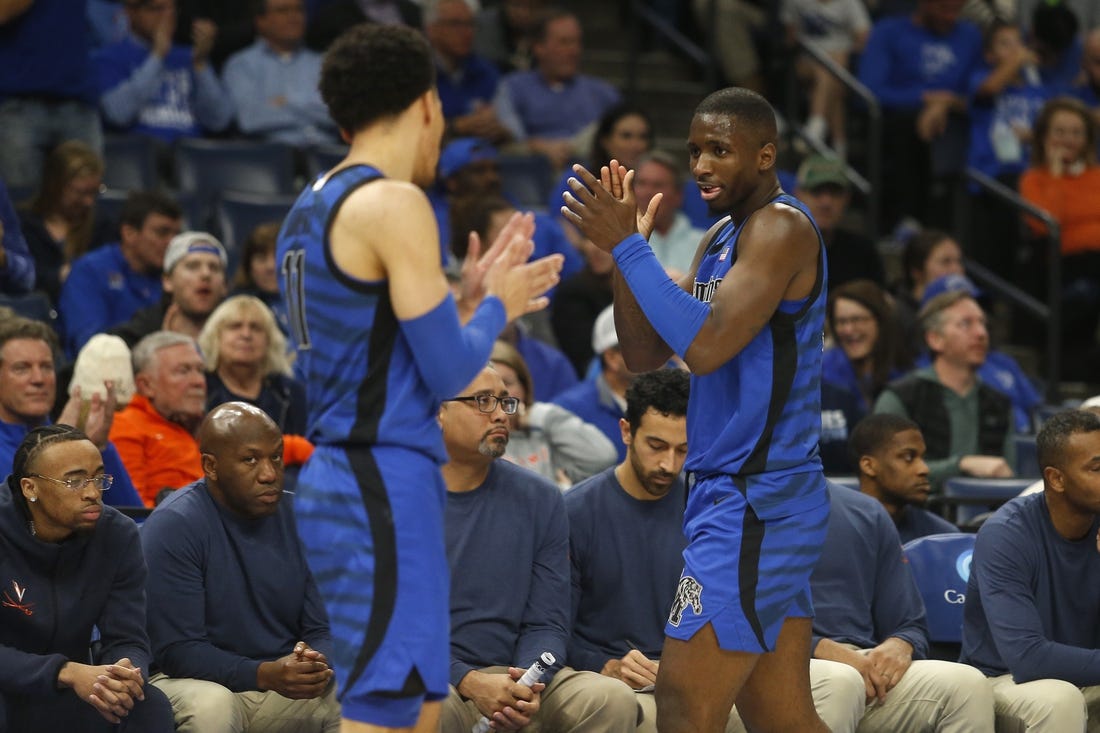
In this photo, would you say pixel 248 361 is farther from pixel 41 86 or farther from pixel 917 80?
pixel 917 80

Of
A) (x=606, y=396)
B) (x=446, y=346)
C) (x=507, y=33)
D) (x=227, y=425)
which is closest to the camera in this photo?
(x=446, y=346)

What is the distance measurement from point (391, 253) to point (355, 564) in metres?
0.62

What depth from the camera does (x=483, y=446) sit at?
5.27 metres

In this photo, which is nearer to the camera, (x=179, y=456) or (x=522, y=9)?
Answer: (x=179, y=456)

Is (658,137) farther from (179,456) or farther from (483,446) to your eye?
(483,446)

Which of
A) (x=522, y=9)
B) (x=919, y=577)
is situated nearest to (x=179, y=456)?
(x=919, y=577)

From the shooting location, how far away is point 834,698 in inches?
198

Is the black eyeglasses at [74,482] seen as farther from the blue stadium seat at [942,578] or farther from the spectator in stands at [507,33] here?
the spectator in stands at [507,33]

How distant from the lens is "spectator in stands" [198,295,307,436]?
7016 mm

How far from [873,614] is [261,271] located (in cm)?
363

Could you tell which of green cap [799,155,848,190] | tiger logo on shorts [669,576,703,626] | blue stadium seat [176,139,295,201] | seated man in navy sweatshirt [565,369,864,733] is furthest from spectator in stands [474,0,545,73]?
tiger logo on shorts [669,576,703,626]

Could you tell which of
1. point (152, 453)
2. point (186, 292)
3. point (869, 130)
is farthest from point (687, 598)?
point (869, 130)

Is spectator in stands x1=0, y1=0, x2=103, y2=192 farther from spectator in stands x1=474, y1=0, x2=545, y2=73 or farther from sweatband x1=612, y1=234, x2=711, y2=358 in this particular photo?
sweatband x1=612, y1=234, x2=711, y2=358

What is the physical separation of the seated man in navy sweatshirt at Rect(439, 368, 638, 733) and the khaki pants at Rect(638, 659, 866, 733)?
10 cm
